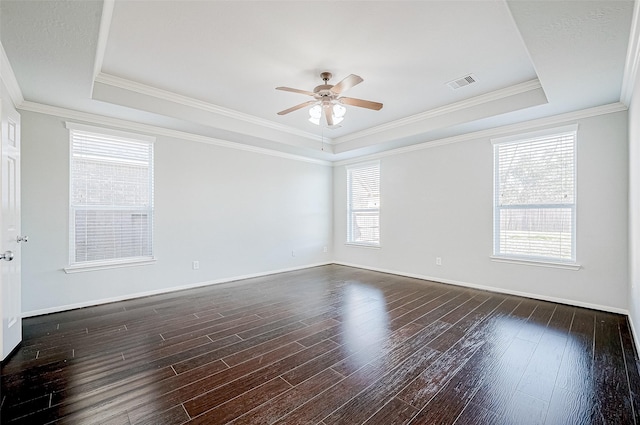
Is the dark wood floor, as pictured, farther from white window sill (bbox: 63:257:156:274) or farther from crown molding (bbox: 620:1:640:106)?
crown molding (bbox: 620:1:640:106)

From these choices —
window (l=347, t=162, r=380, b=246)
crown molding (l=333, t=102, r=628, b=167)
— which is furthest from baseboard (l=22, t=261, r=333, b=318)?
crown molding (l=333, t=102, r=628, b=167)

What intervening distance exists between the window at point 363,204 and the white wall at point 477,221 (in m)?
0.17

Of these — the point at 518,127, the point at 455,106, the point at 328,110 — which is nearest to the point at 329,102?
the point at 328,110

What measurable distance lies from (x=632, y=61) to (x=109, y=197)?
577 cm

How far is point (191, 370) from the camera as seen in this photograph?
7.11ft

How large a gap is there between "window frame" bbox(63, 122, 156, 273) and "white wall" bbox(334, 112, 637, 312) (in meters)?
3.89

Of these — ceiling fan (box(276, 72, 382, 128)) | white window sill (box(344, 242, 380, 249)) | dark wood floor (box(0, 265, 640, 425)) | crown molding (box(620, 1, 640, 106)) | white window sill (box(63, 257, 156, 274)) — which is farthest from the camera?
white window sill (box(344, 242, 380, 249))

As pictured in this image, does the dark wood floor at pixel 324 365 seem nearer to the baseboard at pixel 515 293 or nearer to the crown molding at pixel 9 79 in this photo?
the baseboard at pixel 515 293

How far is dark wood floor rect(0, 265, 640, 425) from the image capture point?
1706mm

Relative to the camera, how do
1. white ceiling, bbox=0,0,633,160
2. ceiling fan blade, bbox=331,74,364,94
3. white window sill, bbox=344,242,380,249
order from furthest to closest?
white window sill, bbox=344,242,380,249 < ceiling fan blade, bbox=331,74,364,94 < white ceiling, bbox=0,0,633,160

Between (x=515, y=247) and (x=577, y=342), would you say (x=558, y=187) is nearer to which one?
(x=515, y=247)

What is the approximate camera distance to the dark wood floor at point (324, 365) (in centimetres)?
171

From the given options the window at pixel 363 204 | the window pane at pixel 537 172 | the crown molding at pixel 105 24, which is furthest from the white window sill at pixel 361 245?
the crown molding at pixel 105 24

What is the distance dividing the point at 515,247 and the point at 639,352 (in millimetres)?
1952
